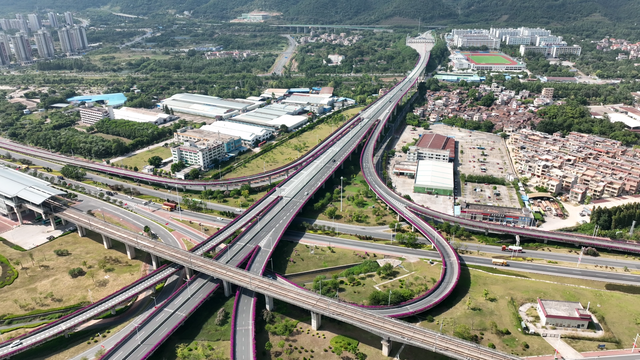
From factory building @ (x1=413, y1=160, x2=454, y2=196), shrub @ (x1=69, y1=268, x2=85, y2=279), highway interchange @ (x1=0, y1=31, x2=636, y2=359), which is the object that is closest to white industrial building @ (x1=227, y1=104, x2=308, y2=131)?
highway interchange @ (x1=0, y1=31, x2=636, y2=359)

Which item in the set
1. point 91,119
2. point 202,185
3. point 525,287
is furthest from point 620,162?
point 91,119

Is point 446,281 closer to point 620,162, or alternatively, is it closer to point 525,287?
point 525,287

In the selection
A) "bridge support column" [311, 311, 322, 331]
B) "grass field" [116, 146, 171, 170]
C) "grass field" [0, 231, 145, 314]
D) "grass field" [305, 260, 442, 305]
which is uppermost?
"grass field" [116, 146, 171, 170]

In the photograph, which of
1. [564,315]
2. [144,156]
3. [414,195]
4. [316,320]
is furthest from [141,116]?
[564,315]

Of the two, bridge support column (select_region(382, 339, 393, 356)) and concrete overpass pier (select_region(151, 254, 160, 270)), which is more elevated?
concrete overpass pier (select_region(151, 254, 160, 270))

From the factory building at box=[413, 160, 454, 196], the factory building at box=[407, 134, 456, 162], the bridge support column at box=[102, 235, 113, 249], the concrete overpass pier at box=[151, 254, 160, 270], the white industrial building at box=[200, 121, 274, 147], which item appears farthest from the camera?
the white industrial building at box=[200, 121, 274, 147]

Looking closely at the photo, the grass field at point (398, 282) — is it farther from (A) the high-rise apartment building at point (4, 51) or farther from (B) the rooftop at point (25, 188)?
(A) the high-rise apartment building at point (4, 51)

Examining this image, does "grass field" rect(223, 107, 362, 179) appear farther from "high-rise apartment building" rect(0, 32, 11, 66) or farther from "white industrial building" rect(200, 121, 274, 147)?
"high-rise apartment building" rect(0, 32, 11, 66)
